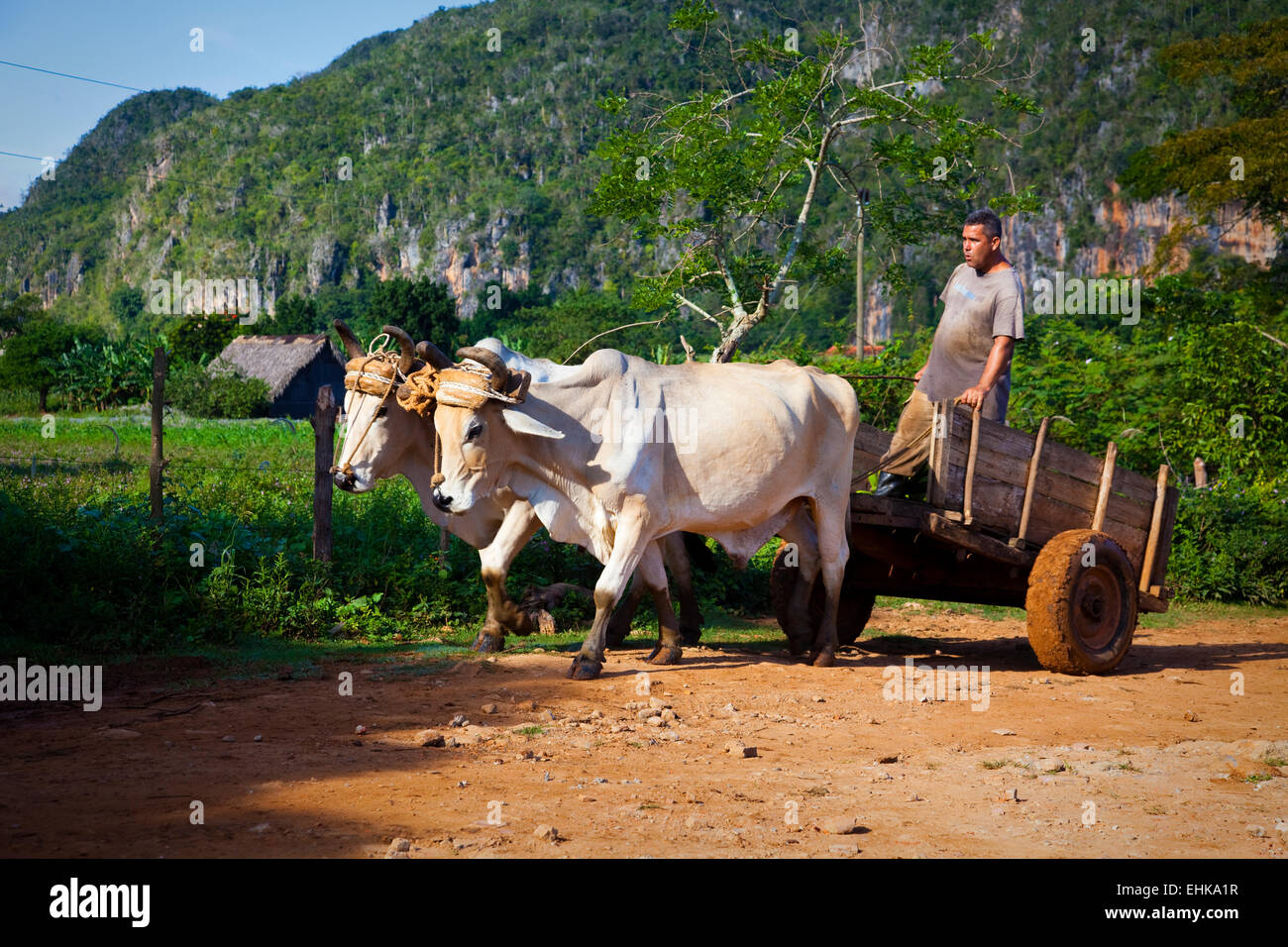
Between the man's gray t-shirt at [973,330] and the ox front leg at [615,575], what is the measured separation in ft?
6.84

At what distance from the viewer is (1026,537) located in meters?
7.15

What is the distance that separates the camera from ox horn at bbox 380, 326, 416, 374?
718 cm

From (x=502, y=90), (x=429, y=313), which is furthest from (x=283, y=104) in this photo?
(x=429, y=313)

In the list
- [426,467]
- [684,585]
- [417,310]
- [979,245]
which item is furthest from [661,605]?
[417,310]

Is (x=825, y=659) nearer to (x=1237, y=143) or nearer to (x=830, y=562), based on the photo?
(x=830, y=562)

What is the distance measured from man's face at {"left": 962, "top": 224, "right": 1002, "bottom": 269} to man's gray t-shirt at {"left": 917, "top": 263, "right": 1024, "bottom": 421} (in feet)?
0.35

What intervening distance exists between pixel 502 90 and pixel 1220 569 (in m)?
85.1

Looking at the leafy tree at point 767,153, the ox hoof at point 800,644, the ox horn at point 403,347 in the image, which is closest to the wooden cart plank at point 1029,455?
the ox hoof at point 800,644

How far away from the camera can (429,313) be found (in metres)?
46.1

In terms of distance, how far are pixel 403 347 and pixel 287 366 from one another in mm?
30352

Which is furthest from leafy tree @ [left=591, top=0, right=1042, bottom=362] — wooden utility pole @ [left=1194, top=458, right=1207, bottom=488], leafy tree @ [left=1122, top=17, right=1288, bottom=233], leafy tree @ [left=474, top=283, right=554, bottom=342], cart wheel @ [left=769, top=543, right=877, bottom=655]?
leafy tree @ [left=474, top=283, right=554, bottom=342]

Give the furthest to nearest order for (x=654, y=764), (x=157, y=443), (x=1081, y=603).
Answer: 1. (x=157, y=443)
2. (x=1081, y=603)
3. (x=654, y=764)

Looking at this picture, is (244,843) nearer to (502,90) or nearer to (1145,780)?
(1145,780)

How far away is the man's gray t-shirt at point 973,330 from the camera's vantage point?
23.1 ft
